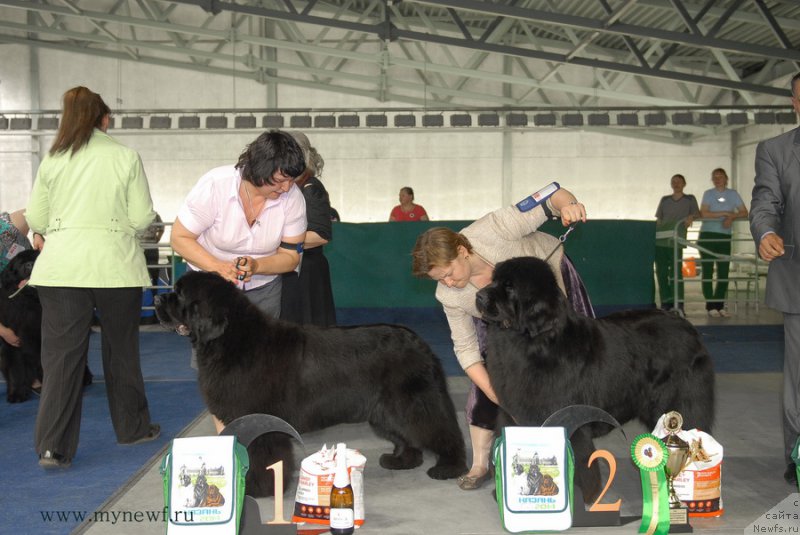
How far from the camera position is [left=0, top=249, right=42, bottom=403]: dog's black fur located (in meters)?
5.16

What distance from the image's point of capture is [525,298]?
9.22 feet

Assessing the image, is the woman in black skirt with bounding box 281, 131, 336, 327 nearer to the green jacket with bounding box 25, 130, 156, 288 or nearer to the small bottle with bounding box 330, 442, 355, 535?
the green jacket with bounding box 25, 130, 156, 288

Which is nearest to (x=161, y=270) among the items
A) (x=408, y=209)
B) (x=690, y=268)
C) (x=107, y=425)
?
(x=408, y=209)

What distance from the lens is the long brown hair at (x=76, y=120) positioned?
3.74 meters

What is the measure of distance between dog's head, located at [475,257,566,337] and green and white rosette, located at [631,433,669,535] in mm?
507

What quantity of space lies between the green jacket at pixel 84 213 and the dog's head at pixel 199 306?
3.07 feet

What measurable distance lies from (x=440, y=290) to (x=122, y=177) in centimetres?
167

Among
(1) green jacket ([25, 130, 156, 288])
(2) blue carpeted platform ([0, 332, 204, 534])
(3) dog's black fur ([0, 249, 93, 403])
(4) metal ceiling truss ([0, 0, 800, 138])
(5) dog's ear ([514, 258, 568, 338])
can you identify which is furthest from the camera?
(4) metal ceiling truss ([0, 0, 800, 138])

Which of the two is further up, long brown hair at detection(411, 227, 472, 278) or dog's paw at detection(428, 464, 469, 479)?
long brown hair at detection(411, 227, 472, 278)

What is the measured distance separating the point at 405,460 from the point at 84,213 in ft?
6.25

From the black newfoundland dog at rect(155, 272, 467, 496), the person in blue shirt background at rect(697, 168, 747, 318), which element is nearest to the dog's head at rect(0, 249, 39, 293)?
the black newfoundland dog at rect(155, 272, 467, 496)

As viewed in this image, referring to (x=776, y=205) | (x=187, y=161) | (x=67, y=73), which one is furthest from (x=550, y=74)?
(x=776, y=205)

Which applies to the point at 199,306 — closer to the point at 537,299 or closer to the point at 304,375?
the point at 304,375

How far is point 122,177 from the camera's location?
3842 millimetres
